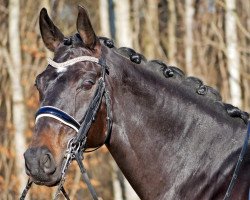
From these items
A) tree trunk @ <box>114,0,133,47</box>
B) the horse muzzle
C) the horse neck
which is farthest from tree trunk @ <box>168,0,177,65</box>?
the horse muzzle

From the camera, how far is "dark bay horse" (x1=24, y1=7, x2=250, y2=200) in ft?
14.0

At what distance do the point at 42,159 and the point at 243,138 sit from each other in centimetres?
127

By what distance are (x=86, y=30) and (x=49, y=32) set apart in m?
0.41

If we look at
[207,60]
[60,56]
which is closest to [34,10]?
[207,60]

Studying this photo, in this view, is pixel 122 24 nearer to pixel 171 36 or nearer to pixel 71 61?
pixel 71 61

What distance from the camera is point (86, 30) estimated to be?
4371 millimetres

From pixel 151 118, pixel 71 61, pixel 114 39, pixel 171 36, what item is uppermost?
pixel 71 61

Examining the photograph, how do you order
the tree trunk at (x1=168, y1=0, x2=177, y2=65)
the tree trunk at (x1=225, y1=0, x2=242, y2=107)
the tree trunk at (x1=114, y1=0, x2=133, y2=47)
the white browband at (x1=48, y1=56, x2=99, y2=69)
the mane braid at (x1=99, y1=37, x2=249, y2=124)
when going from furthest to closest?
1. the tree trunk at (x1=168, y1=0, x2=177, y2=65)
2. the tree trunk at (x1=225, y1=0, x2=242, y2=107)
3. the tree trunk at (x1=114, y1=0, x2=133, y2=47)
4. the mane braid at (x1=99, y1=37, x2=249, y2=124)
5. the white browband at (x1=48, y1=56, x2=99, y2=69)

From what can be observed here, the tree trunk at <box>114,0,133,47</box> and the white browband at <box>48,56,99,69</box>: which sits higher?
the white browband at <box>48,56,99,69</box>

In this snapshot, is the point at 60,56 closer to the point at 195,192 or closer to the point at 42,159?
the point at 42,159

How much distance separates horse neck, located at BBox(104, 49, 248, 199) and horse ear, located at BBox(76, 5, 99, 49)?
21 cm

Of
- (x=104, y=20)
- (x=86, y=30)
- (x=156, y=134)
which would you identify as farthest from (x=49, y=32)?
(x=104, y=20)

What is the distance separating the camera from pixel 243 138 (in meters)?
4.35

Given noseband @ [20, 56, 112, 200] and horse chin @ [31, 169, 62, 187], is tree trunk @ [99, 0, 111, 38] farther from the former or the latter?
horse chin @ [31, 169, 62, 187]
